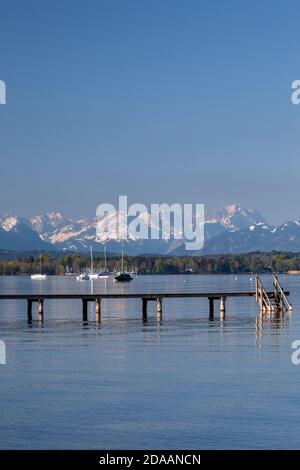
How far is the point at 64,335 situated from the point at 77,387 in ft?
90.3

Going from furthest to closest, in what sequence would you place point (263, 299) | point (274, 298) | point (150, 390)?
point (274, 298)
point (263, 299)
point (150, 390)

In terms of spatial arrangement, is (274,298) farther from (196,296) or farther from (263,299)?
(196,296)

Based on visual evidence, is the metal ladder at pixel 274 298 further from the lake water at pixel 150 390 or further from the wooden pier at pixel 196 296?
the lake water at pixel 150 390

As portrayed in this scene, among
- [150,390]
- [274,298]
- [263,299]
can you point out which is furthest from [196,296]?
[150,390]

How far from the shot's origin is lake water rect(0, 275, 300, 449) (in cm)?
3412

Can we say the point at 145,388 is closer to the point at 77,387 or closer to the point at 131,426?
the point at 77,387

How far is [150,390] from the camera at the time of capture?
143 ft

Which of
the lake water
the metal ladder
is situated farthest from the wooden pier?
the lake water

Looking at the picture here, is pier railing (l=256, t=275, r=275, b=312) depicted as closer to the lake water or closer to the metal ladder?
the metal ladder

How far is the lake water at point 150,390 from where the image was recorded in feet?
112

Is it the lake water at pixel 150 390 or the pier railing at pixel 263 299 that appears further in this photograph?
the pier railing at pixel 263 299

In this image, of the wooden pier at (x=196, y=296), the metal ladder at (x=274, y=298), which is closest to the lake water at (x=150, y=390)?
the wooden pier at (x=196, y=296)
